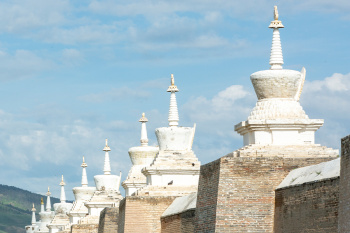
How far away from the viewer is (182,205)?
37875mm

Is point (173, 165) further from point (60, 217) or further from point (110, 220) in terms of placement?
point (60, 217)

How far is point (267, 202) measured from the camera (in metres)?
28.5

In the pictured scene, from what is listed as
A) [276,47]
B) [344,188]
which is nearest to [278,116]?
[276,47]

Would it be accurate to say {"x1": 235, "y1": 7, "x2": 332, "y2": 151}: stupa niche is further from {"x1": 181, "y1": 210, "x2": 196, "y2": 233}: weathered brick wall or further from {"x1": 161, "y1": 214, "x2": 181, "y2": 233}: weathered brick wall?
{"x1": 161, "y1": 214, "x2": 181, "y2": 233}: weathered brick wall

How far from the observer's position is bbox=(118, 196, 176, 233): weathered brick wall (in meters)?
42.2

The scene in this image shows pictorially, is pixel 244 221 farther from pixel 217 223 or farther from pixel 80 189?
pixel 80 189

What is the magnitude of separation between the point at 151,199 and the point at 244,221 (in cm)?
1416

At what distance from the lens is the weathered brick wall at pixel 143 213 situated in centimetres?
4216

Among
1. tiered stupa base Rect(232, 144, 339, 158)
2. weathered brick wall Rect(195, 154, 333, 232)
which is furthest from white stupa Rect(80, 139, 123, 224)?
weathered brick wall Rect(195, 154, 333, 232)

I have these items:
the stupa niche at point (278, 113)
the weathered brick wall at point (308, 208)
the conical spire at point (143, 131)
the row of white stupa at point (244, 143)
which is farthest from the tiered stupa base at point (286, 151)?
the conical spire at point (143, 131)

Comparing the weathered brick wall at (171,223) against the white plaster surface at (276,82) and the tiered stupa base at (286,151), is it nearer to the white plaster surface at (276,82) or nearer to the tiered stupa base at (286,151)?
the tiered stupa base at (286,151)

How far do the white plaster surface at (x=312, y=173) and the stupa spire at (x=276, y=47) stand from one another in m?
4.05

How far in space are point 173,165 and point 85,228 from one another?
56.4 ft

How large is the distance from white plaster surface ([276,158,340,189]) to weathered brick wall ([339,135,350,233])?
3.48 feet
